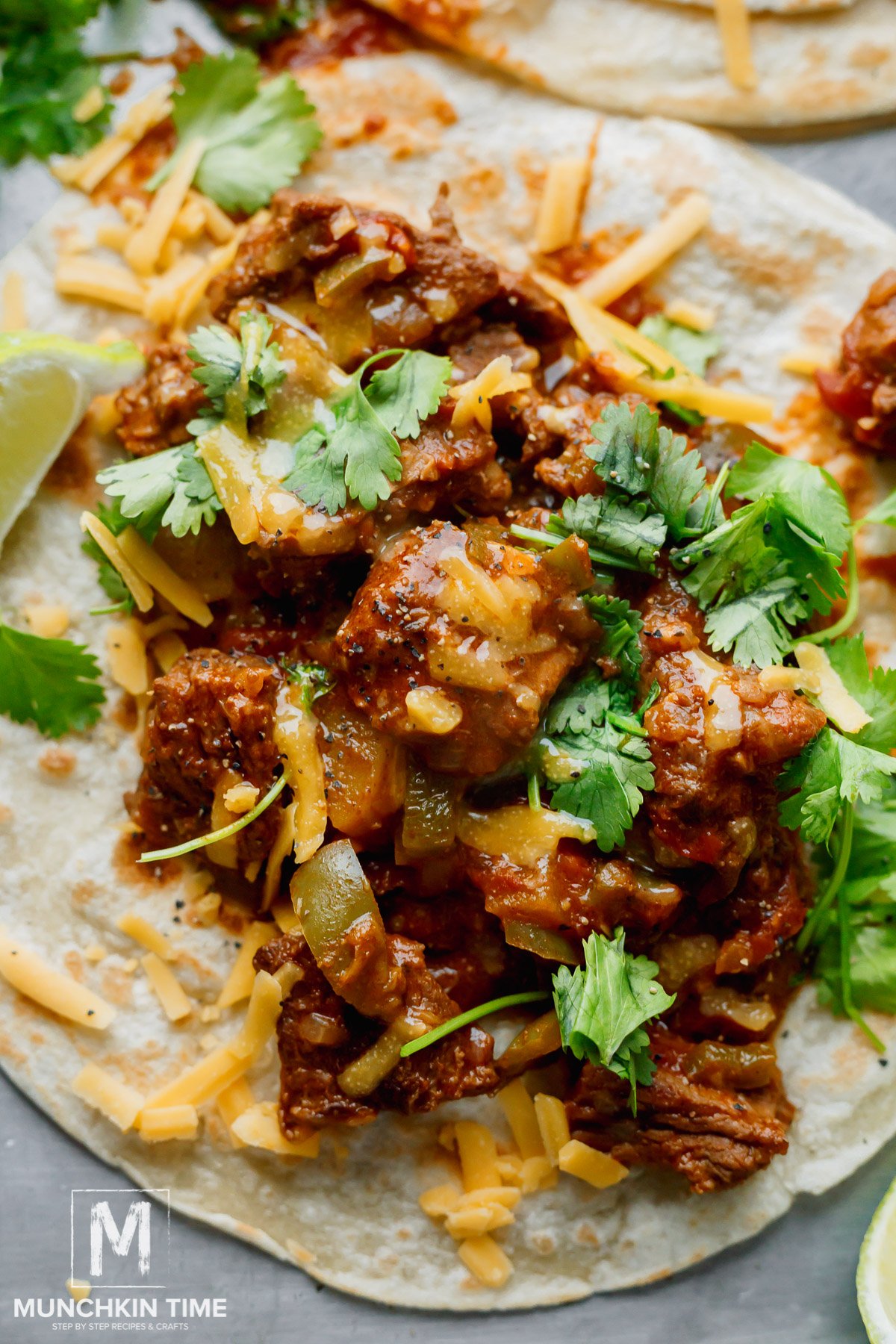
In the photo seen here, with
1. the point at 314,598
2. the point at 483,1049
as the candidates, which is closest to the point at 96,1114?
the point at 483,1049

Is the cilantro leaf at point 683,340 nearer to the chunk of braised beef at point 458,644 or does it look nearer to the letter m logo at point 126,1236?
the chunk of braised beef at point 458,644

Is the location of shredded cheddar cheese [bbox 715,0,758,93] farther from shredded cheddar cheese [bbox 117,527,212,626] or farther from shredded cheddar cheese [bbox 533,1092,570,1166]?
shredded cheddar cheese [bbox 533,1092,570,1166]

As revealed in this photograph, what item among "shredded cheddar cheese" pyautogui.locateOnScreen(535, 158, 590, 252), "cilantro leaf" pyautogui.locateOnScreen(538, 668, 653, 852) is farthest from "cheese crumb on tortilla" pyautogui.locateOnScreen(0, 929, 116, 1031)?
"shredded cheddar cheese" pyautogui.locateOnScreen(535, 158, 590, 252)

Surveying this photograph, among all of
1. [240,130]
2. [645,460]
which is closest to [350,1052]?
[645,460]

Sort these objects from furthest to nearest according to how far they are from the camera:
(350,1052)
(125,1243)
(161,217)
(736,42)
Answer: (736,42) < (161,217) < (125,1243) < (350,1052)

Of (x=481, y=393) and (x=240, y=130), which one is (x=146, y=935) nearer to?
(x=481, y=393)

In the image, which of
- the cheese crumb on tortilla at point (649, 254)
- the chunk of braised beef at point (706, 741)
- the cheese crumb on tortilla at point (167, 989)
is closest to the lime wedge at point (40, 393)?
the cheese crumb on tortilla at point (167, 989)
